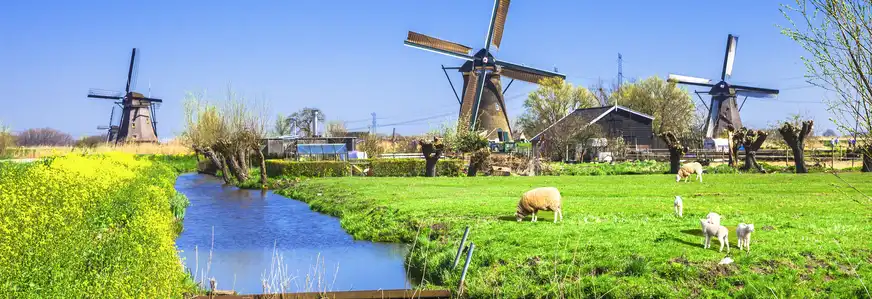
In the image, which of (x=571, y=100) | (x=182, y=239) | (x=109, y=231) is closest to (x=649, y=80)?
(x=571, y=100)

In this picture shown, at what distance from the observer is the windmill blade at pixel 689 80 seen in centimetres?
7912

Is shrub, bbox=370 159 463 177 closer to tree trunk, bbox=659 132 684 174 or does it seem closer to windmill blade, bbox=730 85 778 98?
tree trunk, bbox=659 132 684 174

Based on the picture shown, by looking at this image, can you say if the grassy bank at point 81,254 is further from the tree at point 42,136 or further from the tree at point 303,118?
the tree at point 42,136

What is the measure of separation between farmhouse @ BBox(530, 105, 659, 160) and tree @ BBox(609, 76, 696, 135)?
39.8 ft

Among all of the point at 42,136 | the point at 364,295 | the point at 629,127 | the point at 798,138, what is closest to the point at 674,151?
the point at 798,138

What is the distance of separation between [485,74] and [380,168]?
2411cm

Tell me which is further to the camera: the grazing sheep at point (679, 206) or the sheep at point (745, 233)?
the grazing sheep at point (679, 206)

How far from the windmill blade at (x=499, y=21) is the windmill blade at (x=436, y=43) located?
2.40 m

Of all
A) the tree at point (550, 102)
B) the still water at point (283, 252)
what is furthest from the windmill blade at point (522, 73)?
the still water at point (283, 252)

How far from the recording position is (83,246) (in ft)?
30.6

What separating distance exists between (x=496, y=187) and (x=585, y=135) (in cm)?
2931

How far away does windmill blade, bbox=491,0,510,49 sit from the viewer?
6269cm

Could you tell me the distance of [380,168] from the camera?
42250 millimetres

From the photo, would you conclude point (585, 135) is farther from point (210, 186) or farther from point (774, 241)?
point (774, 241)
